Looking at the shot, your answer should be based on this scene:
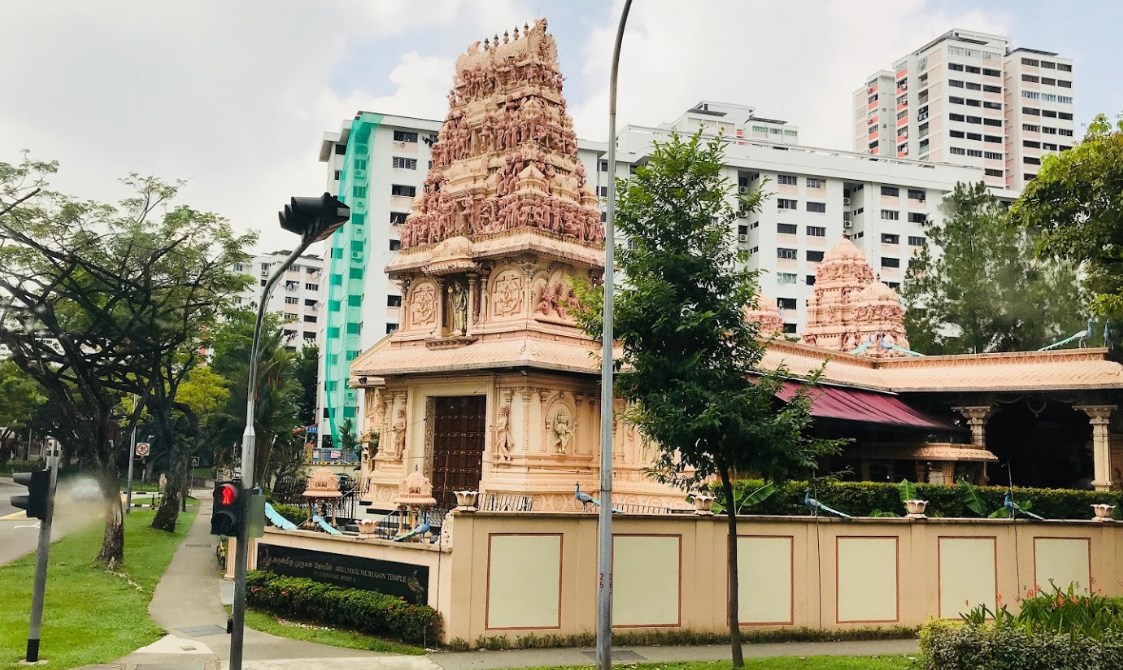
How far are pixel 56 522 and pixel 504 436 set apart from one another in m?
11.7

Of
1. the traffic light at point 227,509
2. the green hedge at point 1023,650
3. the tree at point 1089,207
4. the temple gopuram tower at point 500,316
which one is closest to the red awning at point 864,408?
the temple gopuram tower at point 500,316

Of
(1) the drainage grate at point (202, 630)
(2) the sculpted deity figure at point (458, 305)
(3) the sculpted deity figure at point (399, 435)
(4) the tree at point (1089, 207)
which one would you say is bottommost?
(1) the drainage grate at point (202, 630)

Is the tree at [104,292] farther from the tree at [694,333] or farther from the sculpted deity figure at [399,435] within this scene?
the tree at [694,333]

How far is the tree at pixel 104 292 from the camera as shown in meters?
26.2

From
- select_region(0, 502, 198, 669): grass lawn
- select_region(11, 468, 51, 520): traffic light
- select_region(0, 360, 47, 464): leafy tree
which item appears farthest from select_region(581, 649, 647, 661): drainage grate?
select_region(0, 360, 47, 464): leafy tree

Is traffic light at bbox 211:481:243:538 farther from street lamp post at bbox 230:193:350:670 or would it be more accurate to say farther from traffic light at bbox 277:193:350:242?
traffic light at bbox 277:193:350:242

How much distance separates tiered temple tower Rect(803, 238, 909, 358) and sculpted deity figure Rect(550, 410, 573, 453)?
1925 cm

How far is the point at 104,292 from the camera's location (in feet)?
92.7

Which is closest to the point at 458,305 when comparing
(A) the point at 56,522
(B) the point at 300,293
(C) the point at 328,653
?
(A) the point at 56,522

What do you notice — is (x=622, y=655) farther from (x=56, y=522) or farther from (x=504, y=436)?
(x=56, y=522)

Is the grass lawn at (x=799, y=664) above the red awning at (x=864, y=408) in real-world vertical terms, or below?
below

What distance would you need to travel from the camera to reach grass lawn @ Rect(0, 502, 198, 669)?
17.1 m

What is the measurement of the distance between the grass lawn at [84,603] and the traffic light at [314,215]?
8.54m

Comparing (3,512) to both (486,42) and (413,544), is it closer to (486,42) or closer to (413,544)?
(486,42)
